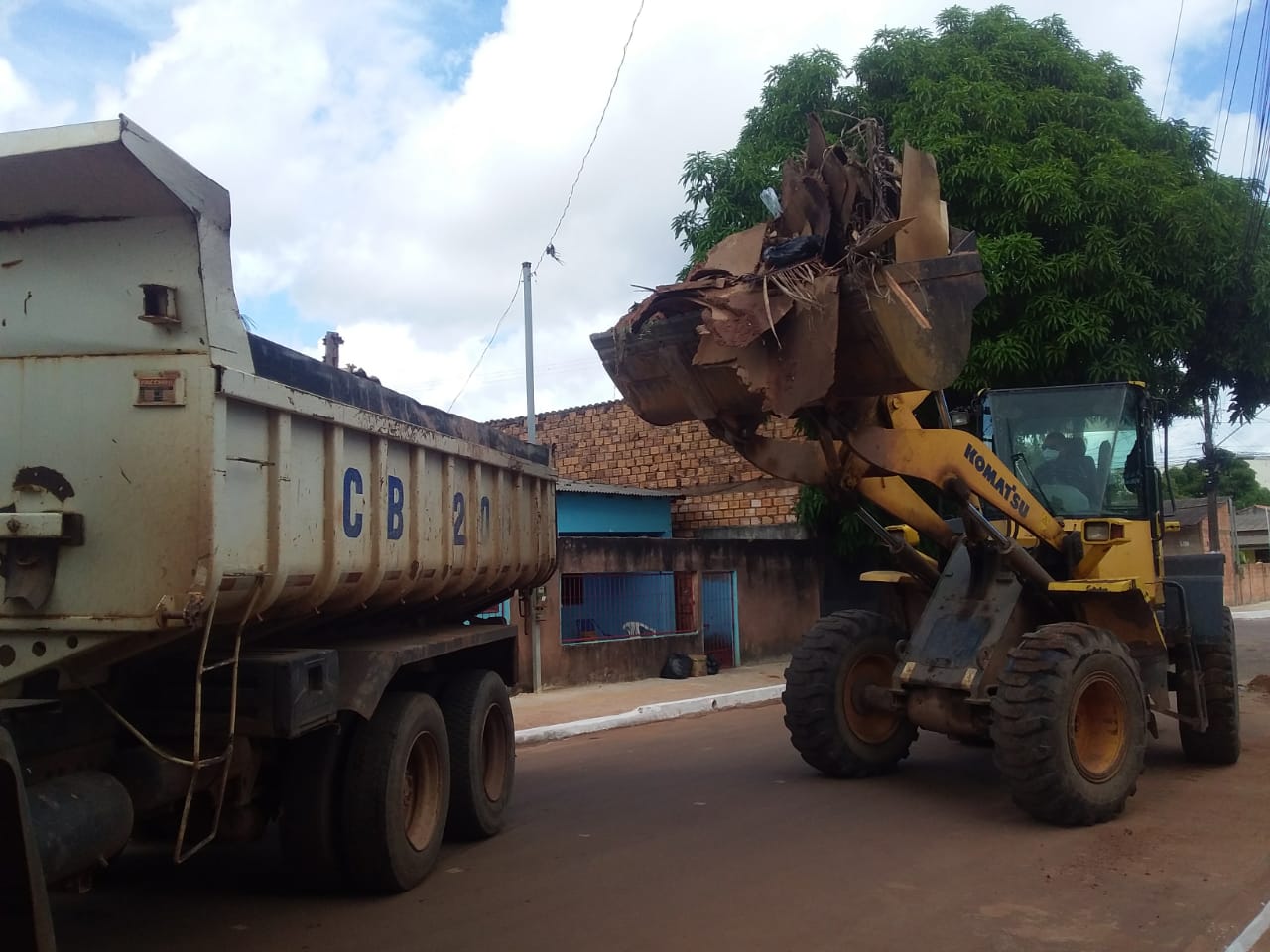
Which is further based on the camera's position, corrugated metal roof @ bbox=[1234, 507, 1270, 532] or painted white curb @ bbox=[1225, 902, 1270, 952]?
corrugated metal roof @ bbox=[1234, 507, 1270, 532]

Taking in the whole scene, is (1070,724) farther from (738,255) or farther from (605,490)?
(605,490)

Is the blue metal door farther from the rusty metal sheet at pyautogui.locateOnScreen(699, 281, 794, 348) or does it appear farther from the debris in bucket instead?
the rusty metal sheet at pyautogui.locateOnScreen(699, 281, 794, 348)

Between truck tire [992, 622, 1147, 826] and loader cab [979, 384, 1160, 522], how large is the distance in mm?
1564

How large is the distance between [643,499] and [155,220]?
663 inches

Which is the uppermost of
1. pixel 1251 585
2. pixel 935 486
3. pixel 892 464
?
pixel 892 464

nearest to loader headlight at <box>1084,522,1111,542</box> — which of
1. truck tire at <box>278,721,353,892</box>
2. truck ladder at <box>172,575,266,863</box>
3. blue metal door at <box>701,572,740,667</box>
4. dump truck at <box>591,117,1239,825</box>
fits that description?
dump truck at <box>591,117,1239,825</box>

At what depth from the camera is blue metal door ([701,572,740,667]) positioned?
17.3 metres

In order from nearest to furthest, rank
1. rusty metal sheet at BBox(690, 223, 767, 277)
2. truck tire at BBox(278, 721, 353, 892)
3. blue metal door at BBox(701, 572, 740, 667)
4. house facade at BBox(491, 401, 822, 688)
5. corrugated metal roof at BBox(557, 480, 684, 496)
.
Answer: truck tire at BBox(278, 721, 353, 892) < rusty metal sheet at BBox(690, 223, 767, 277) < house facade at BBox(491, 401, 822, 688) < blue metal door at BBox(701, 572, 740, 667) < corrugated metal roof at BBox(557, 480, 684, 496)

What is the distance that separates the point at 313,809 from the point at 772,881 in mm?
2357

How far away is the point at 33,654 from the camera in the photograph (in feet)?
13.0

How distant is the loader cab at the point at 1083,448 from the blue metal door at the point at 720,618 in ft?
29.0

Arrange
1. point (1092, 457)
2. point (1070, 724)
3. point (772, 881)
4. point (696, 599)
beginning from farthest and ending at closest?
point (696, 599), point (1092, 457), point (1070, 724), point (772, 881)

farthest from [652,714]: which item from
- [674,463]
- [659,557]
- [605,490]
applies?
[674,463]

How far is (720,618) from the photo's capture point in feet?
57.5
